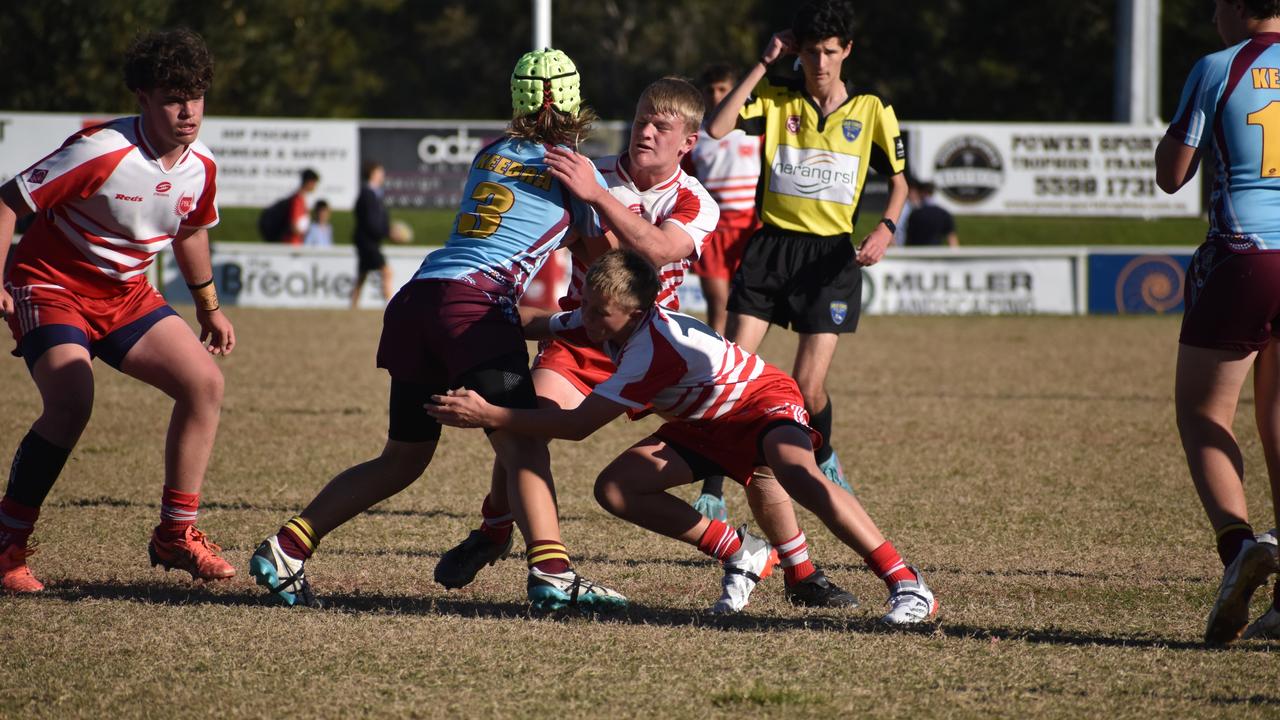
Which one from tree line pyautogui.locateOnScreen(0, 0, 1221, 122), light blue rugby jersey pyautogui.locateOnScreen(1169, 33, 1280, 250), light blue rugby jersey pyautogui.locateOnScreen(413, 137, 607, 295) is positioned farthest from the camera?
tree line pyautogui.locateOnScreen(0, 0, 1221, 122)

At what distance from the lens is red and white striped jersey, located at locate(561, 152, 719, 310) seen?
492 cm

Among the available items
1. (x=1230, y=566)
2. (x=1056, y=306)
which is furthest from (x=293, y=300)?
(x=1230, y=566)

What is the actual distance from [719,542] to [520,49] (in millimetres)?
42860

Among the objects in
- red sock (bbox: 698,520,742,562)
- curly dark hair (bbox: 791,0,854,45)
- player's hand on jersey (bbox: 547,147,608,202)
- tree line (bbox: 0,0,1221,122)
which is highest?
tree line (bbox: 0,0,1221,122)

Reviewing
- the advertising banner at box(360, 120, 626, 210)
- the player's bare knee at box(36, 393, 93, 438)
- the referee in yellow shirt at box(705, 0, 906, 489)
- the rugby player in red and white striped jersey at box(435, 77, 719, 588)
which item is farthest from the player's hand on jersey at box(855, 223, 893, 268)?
the advertising banner at box(360, 120, 626, 210)

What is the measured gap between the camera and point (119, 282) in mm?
5184

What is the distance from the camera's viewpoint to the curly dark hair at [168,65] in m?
4.89

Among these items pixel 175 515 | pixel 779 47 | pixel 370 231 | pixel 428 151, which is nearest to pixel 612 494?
pixel 175 515

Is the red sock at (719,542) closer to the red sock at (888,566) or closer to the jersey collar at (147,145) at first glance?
the red sock at (888,566)

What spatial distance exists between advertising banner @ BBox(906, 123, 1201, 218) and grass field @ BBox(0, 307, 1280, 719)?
1534cm

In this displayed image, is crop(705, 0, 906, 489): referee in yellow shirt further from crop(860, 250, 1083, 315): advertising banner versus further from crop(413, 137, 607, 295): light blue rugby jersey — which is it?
crop(860, 250, 1083, 315): advertising banner

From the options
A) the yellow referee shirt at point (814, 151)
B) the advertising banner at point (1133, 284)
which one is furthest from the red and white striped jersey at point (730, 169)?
the advertising banner at point (1133, 284)

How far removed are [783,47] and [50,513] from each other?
12.7 ft

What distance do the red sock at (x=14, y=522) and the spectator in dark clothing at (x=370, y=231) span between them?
47.5ft
